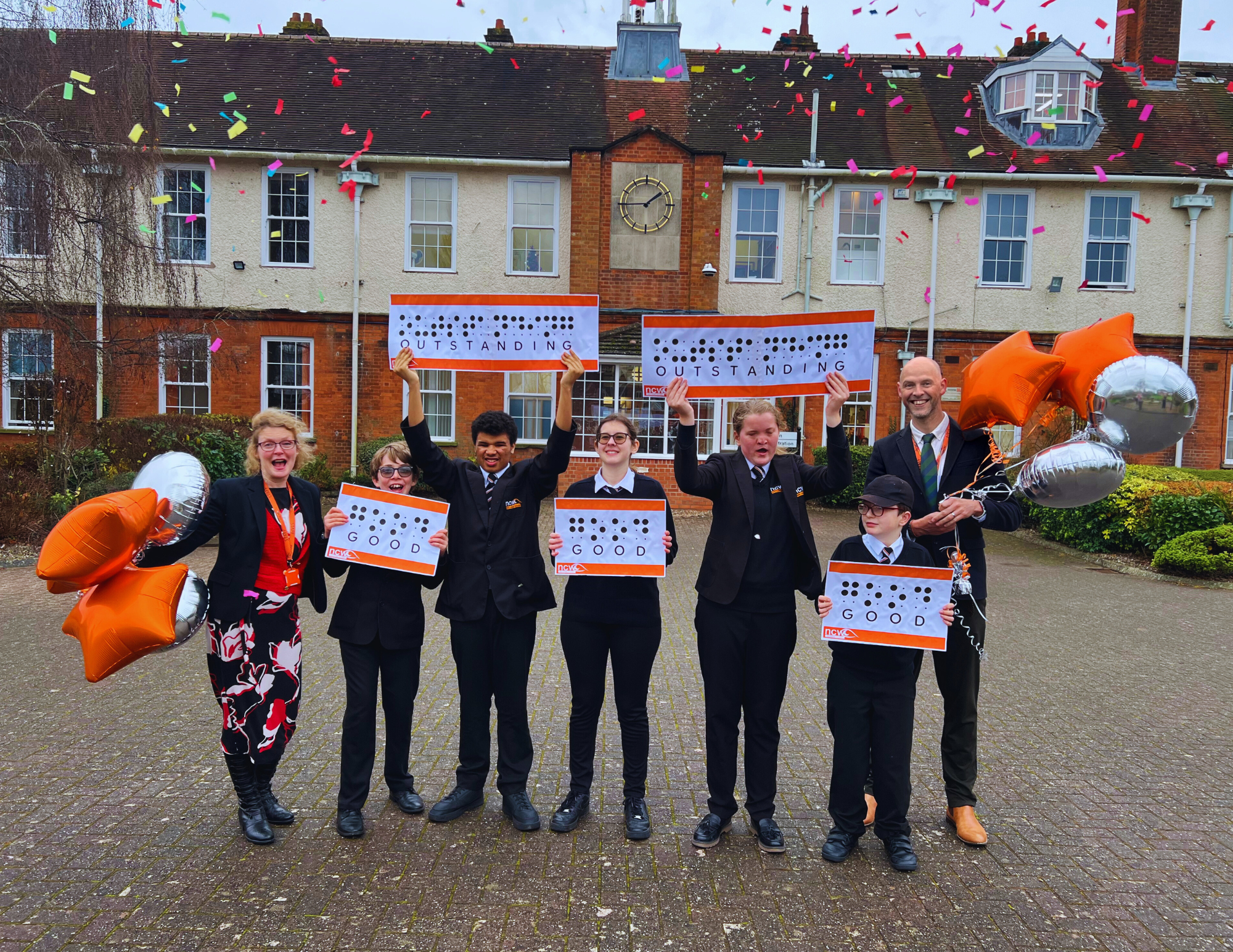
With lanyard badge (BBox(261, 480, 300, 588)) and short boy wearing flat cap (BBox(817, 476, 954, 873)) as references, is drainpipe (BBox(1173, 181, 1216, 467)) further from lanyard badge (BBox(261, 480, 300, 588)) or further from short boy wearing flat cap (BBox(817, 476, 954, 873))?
lanyard badge (BBox(261, 480, 300, 588))

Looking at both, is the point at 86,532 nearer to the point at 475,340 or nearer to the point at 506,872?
the point at 475,340

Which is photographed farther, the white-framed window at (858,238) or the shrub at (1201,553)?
the white-framed window at (858,238)

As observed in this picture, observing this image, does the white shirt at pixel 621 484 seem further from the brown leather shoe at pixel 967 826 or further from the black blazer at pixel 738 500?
the brown leather shoe at pixel 967 826

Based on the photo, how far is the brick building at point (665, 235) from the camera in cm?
1834

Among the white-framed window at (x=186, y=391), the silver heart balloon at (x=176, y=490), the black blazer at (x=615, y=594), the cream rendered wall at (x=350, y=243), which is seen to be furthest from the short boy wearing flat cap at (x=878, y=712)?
the white-framed window at (x=186, y=391)

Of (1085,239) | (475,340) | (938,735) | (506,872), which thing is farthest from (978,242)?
(506,872)

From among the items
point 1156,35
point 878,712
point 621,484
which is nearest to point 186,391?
point 621,484

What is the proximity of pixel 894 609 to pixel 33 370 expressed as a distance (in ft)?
44.7

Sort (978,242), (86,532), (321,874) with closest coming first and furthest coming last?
(86,532), (321,874), (978,242)

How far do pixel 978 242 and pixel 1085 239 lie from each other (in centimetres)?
239

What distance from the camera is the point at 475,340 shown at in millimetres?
4621

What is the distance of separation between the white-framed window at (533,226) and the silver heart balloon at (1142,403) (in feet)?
52.2

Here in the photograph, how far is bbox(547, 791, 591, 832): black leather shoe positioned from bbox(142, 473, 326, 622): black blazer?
157cm

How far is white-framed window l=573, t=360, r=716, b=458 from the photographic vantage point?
717 inches
